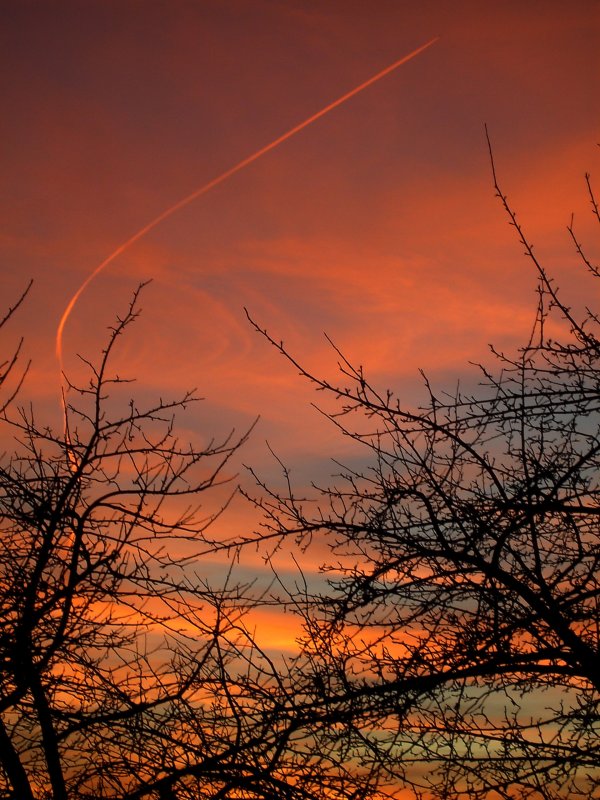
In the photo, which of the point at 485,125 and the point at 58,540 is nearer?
the point at 485,125

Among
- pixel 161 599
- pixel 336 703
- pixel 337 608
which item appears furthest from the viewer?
pixel 161 599

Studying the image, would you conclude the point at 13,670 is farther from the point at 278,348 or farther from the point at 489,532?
the point at 489,532

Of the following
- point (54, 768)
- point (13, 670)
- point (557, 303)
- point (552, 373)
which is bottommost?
point (54, 768)

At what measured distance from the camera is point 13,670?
5656 mm

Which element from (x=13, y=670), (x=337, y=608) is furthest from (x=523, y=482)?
(x=13, y=670)

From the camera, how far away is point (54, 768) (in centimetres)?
583

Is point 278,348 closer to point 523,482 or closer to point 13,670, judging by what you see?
point 523,482

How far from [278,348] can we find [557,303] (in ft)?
5.90

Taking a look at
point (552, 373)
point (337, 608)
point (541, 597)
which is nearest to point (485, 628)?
point (541, 597)

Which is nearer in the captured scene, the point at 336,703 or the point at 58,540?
the point at 336,703

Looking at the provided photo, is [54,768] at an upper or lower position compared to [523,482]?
lower

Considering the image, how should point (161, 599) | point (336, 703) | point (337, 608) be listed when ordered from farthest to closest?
point (161, 599) → point (337, 608) → point (336, 703)

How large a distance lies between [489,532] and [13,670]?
2.92 meters

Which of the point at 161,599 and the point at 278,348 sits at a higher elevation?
the point at 278,348
